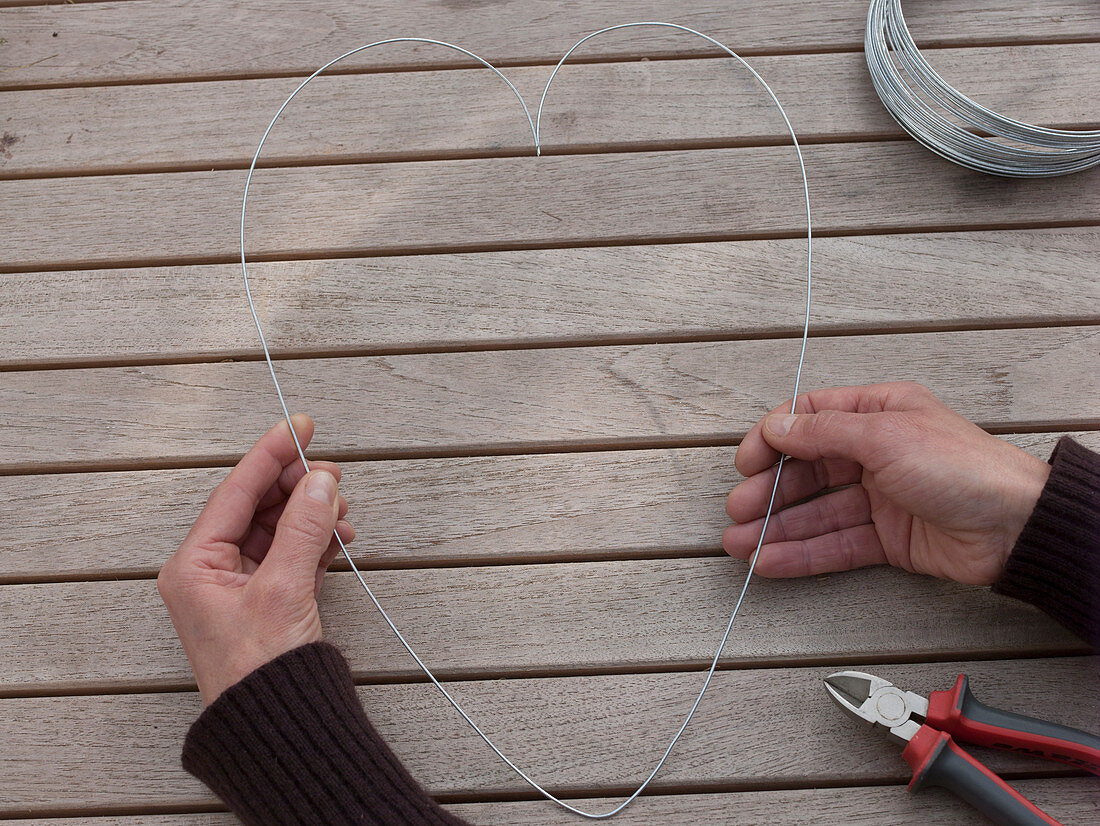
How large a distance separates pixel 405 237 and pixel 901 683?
1173 millimetres

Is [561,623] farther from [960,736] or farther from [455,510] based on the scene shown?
[960,736]

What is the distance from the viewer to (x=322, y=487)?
1.17 m

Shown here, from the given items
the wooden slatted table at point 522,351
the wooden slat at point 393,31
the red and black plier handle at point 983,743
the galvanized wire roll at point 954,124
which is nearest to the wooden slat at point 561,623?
the wooden slatted table at point 522,351

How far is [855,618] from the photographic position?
4.22 feet

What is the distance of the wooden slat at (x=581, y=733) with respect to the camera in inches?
48.3

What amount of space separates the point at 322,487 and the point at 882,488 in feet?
2.89

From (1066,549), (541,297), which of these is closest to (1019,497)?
(1066,549)

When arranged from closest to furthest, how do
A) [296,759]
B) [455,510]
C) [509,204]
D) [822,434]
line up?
1. [296,759]
2. [822,434]
3. [455,510]
4. [509,204]

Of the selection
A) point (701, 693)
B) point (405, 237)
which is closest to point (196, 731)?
point (701, 693)

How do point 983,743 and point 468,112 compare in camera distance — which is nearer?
point 983,743

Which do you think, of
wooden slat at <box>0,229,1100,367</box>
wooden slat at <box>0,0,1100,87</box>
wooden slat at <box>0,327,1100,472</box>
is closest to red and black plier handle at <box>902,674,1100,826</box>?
wooden slat at <box>0,327,1100,472</box>

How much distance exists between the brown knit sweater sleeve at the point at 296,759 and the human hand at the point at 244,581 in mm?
39

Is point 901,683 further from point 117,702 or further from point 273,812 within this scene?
point 117,702

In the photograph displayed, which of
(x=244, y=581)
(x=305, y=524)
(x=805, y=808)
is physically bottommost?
(x=805, y=808)
